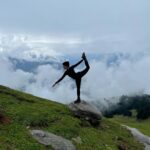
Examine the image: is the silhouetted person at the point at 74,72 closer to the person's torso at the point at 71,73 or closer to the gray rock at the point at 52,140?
the person's torso at the point at 71,73

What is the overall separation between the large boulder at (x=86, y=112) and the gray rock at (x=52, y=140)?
6.29 metres

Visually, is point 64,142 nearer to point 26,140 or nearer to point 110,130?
point 26,140

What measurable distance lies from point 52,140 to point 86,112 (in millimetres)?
7457

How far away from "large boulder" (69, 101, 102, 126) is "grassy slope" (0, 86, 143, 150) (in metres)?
0.60

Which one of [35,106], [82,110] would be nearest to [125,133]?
[82,110]

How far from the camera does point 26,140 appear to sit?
3031 centimetres

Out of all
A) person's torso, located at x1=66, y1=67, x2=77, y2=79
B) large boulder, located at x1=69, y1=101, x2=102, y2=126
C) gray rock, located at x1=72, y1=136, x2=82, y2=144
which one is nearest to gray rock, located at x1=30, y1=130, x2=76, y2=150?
gray rock, located at x1=72, y1=136, x2=82, y2=144

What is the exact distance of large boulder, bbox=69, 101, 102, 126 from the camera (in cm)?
3847

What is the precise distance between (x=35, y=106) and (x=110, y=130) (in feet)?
23.5

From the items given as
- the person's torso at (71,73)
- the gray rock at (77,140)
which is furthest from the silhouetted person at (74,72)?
the gray rock at (77,140)

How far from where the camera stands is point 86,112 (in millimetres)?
38469

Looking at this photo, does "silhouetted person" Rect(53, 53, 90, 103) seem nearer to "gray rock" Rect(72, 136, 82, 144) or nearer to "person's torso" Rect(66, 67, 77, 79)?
"person's torso" Rect(66, 67, 77, 79)

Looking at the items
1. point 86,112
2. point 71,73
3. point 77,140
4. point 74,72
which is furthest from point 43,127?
point 74,72

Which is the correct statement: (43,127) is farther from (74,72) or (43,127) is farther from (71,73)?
(74,72)
